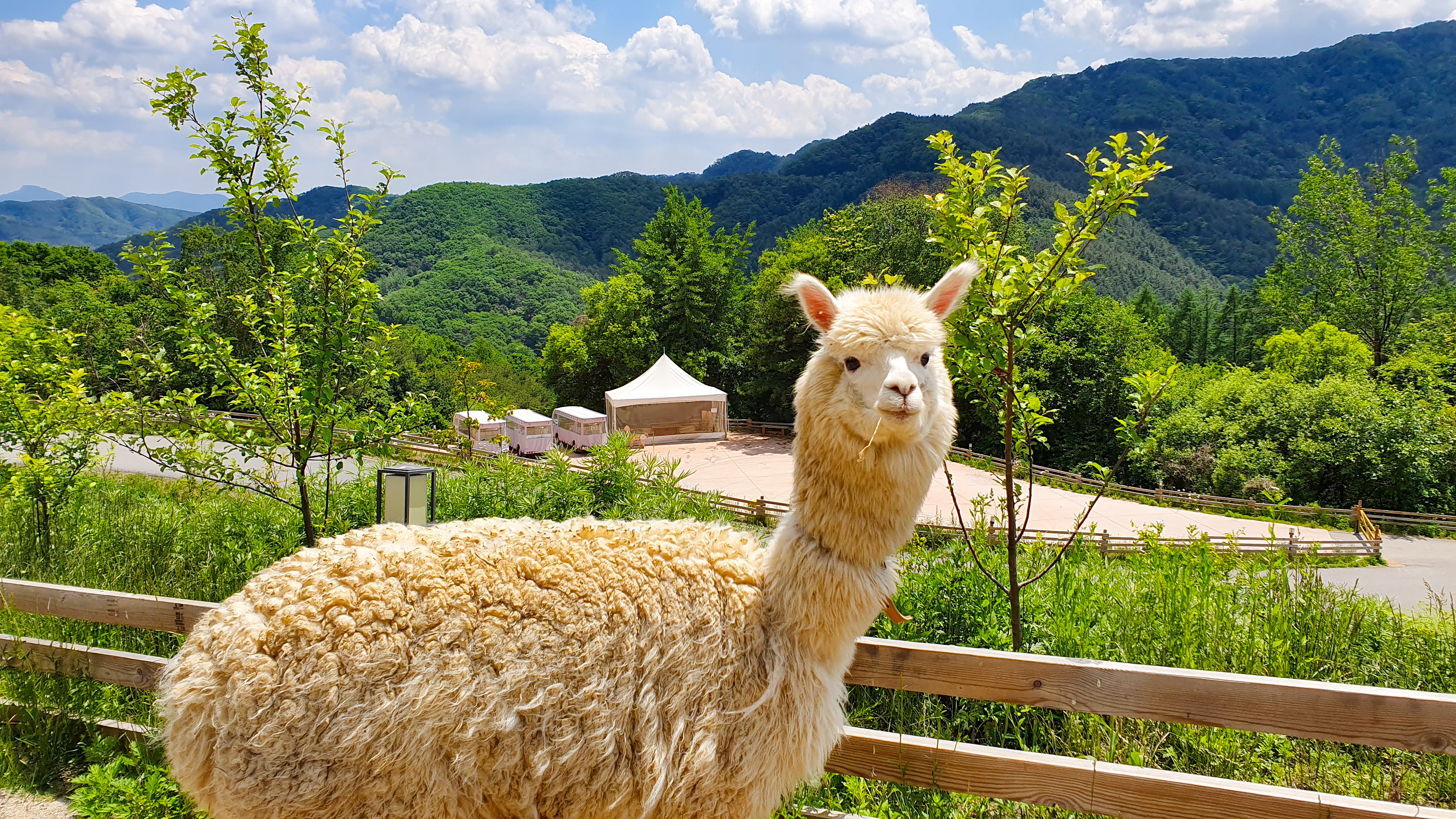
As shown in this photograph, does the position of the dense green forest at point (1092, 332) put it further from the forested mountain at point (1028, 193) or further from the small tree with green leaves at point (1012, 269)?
the forested mountain at point (1028, 193)

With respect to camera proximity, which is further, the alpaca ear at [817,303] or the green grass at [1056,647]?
the green grass at [1056,647]

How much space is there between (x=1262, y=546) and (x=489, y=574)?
692 inches

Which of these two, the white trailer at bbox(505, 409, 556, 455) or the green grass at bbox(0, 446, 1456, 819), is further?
the white trailer at bbox(505, 409, 556, 455)

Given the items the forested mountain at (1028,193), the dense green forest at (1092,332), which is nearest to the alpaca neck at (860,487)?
the dense green forest at (1092,332)

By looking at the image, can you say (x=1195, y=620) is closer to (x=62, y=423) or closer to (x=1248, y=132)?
(x=62, y=423)

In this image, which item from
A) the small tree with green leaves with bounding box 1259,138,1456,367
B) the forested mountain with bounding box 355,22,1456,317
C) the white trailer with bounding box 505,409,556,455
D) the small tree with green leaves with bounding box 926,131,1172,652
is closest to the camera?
the small tree with green leaves with bounding box 926,131,1172,652

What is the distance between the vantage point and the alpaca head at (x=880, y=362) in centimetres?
186

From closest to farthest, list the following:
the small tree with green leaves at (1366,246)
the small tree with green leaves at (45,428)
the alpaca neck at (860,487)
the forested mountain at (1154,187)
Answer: the alpaca neck at (860,487)
the small tree with green leaves at (45,428)
the small tree with green leaves at (1366,246)
the forested mountain at (1154,187)

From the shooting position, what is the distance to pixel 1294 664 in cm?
337

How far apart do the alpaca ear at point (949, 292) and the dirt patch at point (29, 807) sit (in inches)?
158

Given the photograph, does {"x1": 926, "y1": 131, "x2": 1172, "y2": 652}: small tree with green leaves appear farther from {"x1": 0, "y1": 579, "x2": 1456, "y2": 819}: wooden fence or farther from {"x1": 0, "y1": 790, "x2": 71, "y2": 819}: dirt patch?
{"x1": 0, "y1": 790, "x2": 71, "y2": 819}: dirt patch

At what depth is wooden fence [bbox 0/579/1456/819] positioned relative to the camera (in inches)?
83.3

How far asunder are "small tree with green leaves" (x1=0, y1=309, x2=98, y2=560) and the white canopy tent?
20.8 m

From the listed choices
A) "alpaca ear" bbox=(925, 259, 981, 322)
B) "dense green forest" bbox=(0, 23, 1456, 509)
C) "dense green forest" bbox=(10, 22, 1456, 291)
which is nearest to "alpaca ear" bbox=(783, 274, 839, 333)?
"alpaca ear" bbox=(925, 259, 981, 322)
